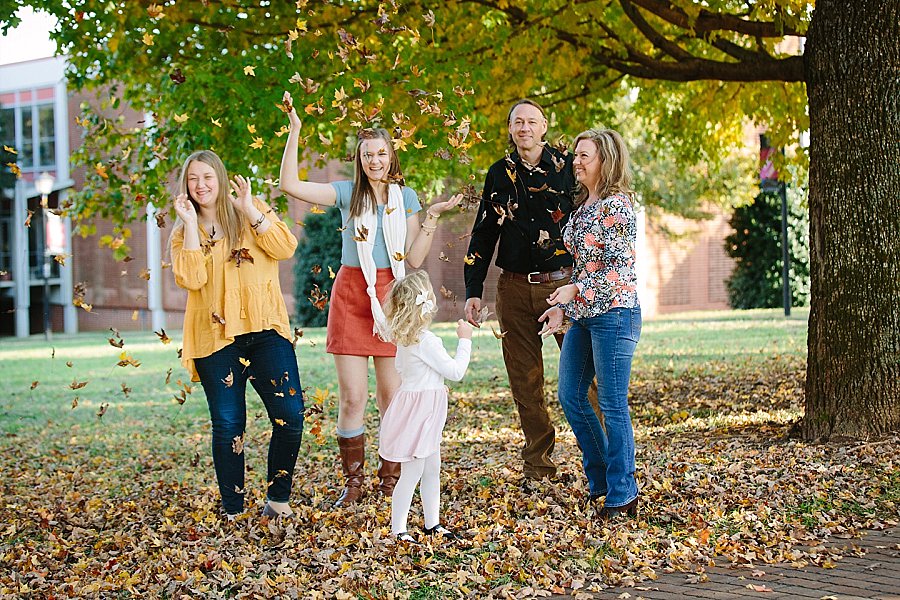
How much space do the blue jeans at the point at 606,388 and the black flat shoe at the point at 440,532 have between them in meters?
0.83

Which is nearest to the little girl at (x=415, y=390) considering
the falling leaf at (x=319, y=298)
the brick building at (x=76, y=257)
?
the falling leaf at (x=319, y=298)

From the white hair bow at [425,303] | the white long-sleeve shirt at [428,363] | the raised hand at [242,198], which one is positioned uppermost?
the raised hand at [242,198]

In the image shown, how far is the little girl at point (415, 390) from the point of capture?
4891mm

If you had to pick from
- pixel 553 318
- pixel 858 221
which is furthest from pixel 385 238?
pixel 858 221

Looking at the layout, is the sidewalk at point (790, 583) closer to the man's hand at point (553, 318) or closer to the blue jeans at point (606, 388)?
the blue jeans at point (606, 388)

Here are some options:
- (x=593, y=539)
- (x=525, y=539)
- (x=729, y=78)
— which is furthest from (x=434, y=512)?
(x=729, y=78)

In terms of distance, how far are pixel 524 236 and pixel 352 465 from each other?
5.24 ft

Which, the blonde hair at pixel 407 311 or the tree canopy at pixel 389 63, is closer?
the blonde hair at pixel 407 311

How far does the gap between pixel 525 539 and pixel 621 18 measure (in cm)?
744

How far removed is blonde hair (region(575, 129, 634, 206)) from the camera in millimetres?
5262

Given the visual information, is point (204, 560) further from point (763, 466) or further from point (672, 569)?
point (763, 466)

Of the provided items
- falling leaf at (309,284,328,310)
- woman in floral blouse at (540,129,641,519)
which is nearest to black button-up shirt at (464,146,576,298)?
woman in floral blouse at (540,129,641,519)

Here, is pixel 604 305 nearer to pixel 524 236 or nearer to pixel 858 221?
pixel 524 236

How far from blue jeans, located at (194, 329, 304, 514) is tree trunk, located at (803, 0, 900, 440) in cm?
370
